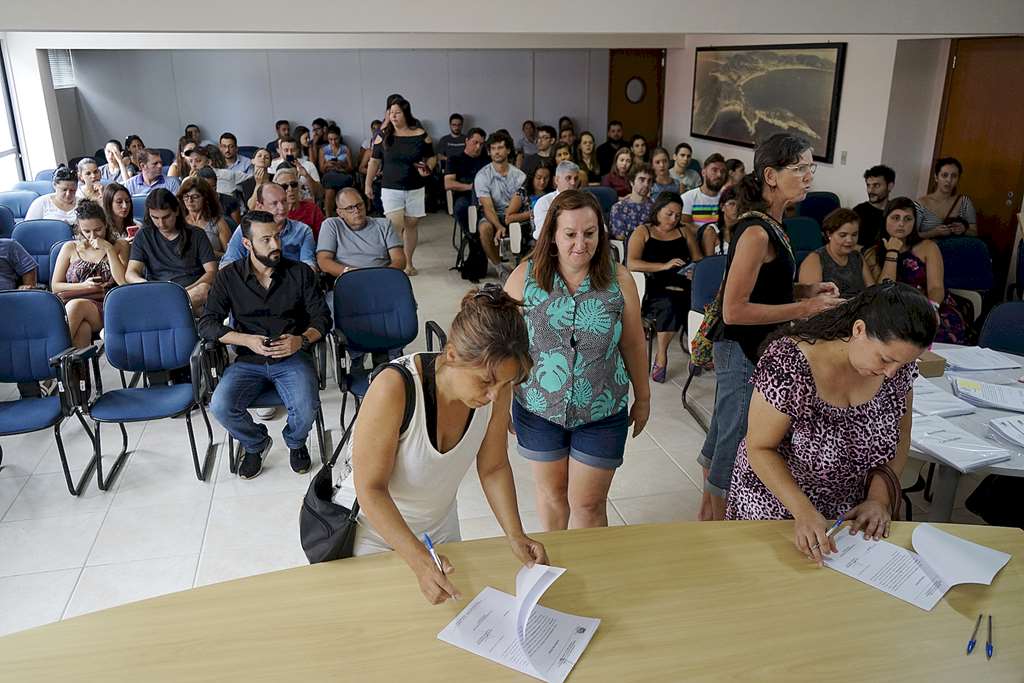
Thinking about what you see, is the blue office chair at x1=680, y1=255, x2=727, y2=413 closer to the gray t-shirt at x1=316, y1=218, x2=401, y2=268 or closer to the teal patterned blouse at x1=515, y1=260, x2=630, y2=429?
the teal patterned blouse at x1=515, y1=260, x2=630, y2=429

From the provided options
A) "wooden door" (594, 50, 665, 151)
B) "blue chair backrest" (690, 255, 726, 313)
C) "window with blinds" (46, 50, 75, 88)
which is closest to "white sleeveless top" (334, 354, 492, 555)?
"blue chair backrest" (690, 255, 726, 313)

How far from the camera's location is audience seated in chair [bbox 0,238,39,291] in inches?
209

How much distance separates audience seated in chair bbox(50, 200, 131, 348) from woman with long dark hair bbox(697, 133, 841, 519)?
4203 mm

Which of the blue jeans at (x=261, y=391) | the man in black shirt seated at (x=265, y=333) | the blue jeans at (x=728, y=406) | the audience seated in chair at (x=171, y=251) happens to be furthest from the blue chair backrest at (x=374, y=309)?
the blue jeans at (x=728, y=406)

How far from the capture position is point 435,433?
78.0 inches

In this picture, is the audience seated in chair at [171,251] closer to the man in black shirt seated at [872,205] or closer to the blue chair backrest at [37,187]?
the blue chair backrest at [37,187]

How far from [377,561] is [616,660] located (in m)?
0.67

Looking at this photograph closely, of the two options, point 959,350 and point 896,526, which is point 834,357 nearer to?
point 896,526

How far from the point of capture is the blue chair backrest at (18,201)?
25.2 ft

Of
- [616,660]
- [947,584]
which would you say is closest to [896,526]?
[947,584]

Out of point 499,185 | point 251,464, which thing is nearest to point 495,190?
point 499,185

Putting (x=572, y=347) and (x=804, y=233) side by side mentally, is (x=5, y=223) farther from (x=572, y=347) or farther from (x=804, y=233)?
(x=804, y=233)

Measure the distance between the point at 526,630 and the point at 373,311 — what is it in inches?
120

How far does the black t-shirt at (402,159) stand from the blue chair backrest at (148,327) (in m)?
3.98
